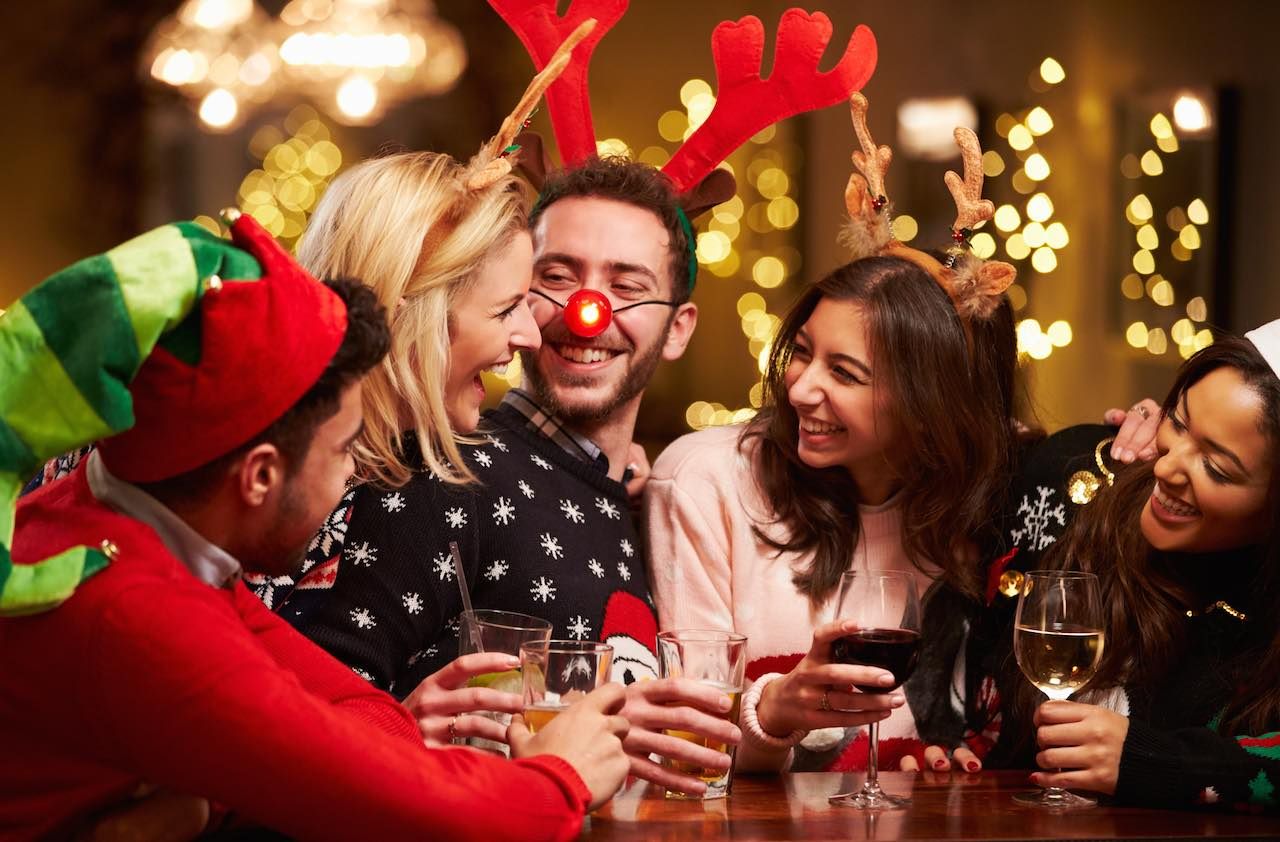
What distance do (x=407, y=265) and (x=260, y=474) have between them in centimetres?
68

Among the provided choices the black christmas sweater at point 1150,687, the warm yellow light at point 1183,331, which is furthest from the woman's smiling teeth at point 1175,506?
the warm yellow light at point 1183,331

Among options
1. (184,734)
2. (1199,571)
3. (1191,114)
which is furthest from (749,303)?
(184,734)

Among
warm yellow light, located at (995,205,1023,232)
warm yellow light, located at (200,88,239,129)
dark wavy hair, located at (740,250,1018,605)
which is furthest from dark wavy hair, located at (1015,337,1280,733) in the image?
warm yellow light, located at (200,88,239,129)

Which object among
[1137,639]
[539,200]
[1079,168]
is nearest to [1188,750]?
[1137,639]

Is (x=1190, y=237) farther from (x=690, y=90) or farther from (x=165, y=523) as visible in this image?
(x=165, y=523)

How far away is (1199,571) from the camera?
202cm

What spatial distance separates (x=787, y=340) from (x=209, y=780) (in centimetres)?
153

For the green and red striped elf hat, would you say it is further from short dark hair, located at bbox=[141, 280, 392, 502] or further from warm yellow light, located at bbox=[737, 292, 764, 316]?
warm yellow light, located at bbox=[737, 292, 764, 316]

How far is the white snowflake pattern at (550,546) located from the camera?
2.15m

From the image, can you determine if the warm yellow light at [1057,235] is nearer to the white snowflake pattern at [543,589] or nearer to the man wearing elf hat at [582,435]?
the man wearing elf hat at [582,435]

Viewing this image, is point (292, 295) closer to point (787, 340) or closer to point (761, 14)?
point (787, 340)

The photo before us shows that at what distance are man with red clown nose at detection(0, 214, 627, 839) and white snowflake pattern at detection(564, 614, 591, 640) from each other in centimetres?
67

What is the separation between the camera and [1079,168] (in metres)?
5.18

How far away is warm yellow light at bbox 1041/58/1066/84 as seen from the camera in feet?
17.0
